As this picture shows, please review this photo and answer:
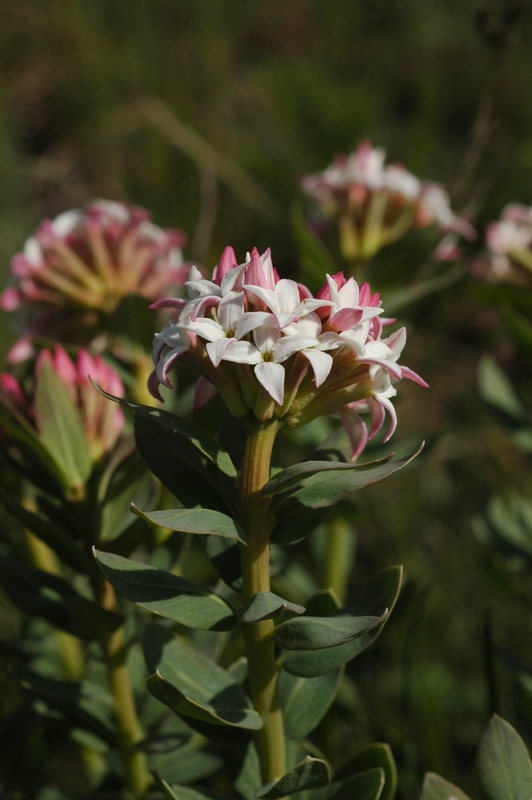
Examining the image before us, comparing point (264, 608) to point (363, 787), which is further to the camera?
point (363, 787)

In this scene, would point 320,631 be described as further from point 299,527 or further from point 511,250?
point 511,250

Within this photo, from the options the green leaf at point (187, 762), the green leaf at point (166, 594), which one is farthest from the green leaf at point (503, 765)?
the green leaf at point (187, 762)

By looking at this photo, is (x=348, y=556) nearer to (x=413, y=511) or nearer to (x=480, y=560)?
(x=413, y=511)

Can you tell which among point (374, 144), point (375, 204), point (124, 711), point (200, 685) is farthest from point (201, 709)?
point (374, 144)

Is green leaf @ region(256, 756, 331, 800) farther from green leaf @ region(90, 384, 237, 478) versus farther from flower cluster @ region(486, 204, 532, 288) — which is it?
flower cluster @ region(486, 204, 532, 288)

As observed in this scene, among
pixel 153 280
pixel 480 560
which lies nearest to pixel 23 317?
pixel 153 280

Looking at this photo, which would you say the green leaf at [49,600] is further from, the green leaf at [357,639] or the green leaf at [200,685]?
the green leaf at [357,639]
